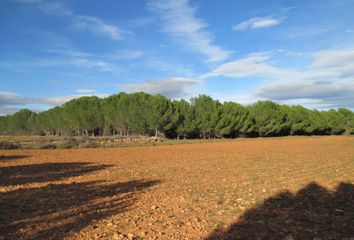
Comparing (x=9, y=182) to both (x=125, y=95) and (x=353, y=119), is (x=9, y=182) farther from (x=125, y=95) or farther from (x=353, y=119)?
(x=353, y=119)

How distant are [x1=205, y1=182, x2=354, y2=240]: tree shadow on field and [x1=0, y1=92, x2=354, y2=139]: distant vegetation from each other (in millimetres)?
65203

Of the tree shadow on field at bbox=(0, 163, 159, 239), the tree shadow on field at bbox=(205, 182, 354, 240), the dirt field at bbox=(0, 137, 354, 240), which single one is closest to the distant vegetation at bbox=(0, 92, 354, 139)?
the dirt field at bbox=(0, 137, 354, 240)

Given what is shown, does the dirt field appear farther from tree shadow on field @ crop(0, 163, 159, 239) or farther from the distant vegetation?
the distant vegetation

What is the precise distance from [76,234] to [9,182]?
7.79 metres

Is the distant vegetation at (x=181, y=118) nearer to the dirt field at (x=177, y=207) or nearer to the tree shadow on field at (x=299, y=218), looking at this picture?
the dirt field at (x=177, y=207)

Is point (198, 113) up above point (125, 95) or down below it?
below

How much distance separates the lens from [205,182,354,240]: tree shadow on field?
6398mm

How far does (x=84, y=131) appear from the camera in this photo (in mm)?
101125

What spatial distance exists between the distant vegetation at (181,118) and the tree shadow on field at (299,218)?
6520 centimetres

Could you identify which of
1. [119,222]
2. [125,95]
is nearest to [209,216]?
[119,222]

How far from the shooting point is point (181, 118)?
78.6m

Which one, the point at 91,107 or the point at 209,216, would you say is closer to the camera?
the point at 209,216

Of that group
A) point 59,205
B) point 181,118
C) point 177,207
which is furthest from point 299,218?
point 181,118

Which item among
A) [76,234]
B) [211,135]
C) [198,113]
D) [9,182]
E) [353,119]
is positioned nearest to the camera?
[76,234]
